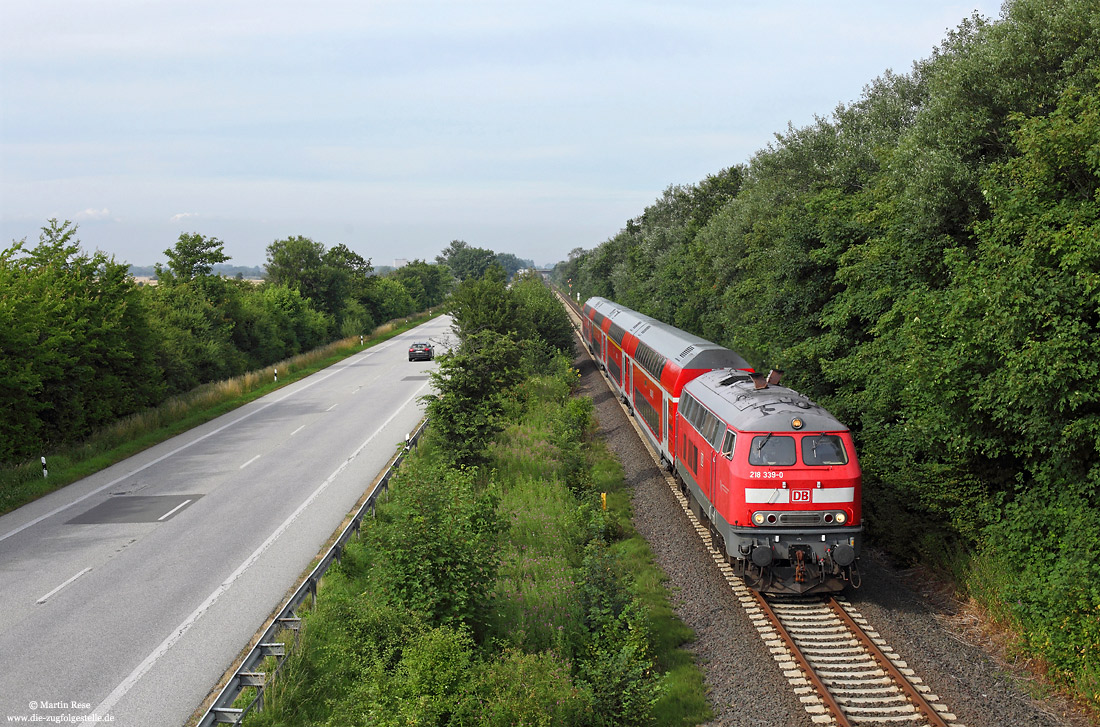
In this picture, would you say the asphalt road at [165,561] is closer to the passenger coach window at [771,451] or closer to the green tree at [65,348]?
the green tree at [65,348]

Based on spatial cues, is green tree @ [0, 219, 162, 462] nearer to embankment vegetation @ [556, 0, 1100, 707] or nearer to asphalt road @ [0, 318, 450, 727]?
asphalt road @ [0, 318, 450, 727]

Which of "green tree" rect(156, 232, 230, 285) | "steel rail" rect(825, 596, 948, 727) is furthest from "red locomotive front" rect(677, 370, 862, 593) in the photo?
"green tree" rect(156, 232, 230, 285)

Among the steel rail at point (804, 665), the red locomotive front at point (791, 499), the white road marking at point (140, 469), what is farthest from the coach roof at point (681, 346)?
the white road marking at point (140, 469)

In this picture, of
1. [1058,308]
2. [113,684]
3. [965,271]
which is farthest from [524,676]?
[965,271]

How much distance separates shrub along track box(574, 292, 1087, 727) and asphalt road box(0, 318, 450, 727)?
7.44 meters

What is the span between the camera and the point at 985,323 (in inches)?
462

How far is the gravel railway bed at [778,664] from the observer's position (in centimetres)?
977

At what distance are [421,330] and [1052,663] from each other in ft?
262

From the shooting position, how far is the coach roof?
768 inches

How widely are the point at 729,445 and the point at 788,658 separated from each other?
3.88 metres

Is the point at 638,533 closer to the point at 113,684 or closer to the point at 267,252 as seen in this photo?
the point at 113,684

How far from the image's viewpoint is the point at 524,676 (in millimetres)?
9625

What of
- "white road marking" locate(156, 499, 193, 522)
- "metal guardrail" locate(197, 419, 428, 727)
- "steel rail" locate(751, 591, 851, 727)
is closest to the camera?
"metal guardrail" locate(197, 419, 428, 727)

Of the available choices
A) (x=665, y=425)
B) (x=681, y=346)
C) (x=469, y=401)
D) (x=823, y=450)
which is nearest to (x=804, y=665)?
(x=823, y=450)
